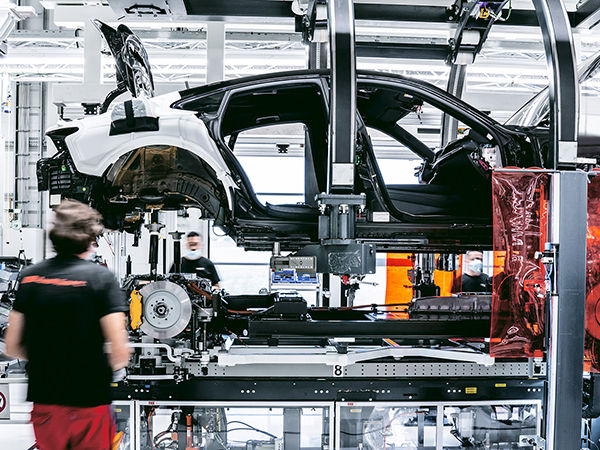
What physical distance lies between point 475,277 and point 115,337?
544 centimetres

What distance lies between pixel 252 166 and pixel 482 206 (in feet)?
29.1

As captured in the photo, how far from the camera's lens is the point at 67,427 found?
264 cm

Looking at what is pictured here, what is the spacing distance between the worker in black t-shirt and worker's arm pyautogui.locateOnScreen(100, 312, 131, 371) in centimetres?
520

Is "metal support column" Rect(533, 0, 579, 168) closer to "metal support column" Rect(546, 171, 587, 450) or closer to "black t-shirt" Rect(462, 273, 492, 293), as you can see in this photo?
"metal support column" Rect(546, 171, 587, 450)

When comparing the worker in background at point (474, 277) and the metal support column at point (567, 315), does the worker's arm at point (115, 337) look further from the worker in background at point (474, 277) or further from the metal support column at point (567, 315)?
the worker in background at point (474, 277)

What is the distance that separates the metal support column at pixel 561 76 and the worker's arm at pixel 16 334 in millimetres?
3195

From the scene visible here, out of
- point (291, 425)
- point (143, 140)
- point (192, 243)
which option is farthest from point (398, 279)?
point (143, 140)

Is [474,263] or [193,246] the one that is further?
[193,246]

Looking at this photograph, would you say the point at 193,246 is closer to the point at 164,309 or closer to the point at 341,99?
the point at 164,309

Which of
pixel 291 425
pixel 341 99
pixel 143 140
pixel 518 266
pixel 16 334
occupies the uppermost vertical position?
pixel 341 99

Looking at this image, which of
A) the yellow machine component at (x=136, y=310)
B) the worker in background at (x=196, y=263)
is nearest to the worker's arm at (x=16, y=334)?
the yellow machine component at (x=136, y=310)

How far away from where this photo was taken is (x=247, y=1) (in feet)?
17.4

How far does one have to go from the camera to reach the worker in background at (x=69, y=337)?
2609 millimetres

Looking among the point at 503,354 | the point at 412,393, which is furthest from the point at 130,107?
the point at 503,354
